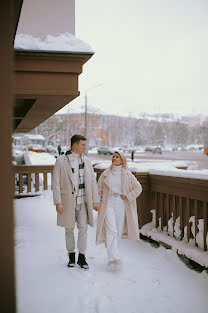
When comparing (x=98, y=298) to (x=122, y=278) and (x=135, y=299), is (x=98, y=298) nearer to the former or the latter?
(x=135, y=299)

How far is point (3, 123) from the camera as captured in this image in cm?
149

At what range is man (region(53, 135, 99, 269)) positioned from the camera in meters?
4.48

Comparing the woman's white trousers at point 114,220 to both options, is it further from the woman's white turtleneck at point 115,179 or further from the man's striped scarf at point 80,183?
the man's striped scarf at point 80,183

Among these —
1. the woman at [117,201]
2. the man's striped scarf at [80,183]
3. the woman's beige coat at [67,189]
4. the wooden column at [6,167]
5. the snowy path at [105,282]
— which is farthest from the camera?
the woman at [117,201]

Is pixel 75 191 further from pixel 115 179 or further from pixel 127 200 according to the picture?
pixel 127 200

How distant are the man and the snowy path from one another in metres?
0.43

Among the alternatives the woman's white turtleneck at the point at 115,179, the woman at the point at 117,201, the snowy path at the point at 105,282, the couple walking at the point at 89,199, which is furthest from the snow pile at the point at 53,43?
the snowy path at the point at 105,282

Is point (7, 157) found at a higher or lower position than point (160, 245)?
higher

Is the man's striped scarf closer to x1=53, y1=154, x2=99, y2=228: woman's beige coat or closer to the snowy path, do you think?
x1=53, y1=154, x2=99, y2=228: woman's beige coat

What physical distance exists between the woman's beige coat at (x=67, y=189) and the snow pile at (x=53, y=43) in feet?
4.79

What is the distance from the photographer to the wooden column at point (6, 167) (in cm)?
148

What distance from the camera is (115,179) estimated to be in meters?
4.86

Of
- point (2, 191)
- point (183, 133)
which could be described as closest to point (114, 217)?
point (2, 191)

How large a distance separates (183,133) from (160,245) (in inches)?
4126
